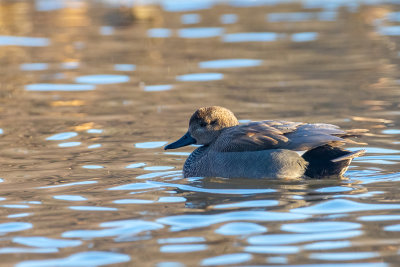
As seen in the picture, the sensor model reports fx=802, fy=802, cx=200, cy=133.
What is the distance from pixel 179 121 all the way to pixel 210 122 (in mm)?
2149

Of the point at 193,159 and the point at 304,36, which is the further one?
the point at 304,36

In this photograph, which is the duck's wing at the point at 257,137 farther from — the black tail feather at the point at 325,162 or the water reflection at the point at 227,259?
the water reflection at the point at 227,259

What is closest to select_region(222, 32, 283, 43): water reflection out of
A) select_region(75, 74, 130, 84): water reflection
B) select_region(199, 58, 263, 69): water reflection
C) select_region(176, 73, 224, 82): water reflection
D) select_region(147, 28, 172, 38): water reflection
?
select_region(147, 28, 172, 38): water reflection

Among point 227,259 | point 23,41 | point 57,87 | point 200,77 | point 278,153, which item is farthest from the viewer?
point 23,41

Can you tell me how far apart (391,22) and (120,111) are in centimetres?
797

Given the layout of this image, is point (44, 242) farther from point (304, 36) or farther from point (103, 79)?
point (304, 36)

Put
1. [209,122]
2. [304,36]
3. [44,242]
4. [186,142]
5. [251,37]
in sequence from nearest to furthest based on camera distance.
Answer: [44,242]
[209,122]
[186,142]
[304,36]
[251,37]

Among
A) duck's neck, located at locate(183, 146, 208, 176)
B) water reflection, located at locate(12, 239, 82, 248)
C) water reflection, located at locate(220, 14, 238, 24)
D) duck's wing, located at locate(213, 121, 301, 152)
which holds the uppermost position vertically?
water reflection, located at locate(220, 14, 238, 24)


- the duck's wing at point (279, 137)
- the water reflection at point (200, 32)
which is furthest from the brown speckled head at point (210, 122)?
the water reflection at point (200, 32)

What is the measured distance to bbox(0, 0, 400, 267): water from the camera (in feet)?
17.0

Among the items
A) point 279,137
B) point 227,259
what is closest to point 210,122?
point 279,137

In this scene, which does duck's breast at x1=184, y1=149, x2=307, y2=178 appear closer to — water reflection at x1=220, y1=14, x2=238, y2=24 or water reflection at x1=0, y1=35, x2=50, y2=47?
water reflection at x1=0, y1=35, x2=50, y2=47

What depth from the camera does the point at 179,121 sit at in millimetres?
9641

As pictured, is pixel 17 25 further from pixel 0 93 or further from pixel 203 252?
pixel 203 252
